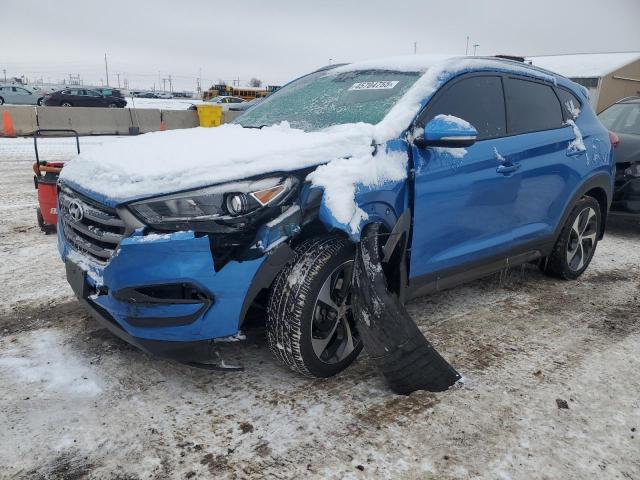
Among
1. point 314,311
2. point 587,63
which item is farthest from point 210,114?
point 587,63

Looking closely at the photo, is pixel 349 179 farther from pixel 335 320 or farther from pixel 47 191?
pixel 47 191

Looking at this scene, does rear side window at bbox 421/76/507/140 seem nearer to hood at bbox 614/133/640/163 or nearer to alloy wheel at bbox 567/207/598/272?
alloy wheel at bbox 567/207/598/272

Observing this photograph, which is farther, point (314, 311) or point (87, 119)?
point (87, 119)

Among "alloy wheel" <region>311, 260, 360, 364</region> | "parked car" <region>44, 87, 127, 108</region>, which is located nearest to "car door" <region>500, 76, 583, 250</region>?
"alloy wheel" <region>311, 260, 360, 364</region>

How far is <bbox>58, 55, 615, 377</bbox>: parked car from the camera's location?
7.55ft

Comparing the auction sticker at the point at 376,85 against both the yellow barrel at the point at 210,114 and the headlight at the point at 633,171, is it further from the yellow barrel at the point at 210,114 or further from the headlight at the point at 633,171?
the yellow barrel at the point at 210,114

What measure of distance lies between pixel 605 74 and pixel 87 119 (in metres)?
27.9

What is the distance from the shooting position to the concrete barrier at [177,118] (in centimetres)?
1791

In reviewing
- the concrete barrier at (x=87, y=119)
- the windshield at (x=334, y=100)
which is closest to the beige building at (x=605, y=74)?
the concrete barrier at (x=87, y=119)

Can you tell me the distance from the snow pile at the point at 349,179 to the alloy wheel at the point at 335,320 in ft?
0.85

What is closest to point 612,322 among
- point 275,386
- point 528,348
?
point 528,348

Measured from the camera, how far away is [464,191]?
3.17 m

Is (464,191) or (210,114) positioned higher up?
(210,114)

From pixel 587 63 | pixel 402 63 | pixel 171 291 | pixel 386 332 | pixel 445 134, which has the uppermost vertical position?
pixel 587 63
